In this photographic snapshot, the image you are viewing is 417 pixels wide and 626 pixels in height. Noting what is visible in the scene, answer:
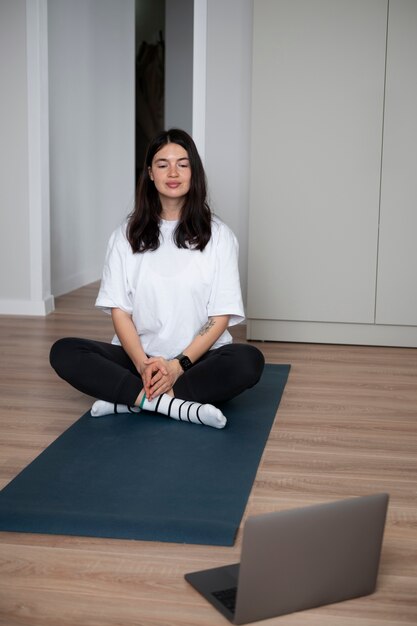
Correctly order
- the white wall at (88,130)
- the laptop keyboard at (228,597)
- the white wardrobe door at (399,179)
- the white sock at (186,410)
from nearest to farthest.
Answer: the laptop keyboard at (228,597) → the white sock at (186,410) → the white wardrobe door at (399,179) → the white wall at (88,130)

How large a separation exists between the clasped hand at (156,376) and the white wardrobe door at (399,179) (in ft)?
5.45

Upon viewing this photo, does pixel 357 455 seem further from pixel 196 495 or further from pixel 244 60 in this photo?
pixel 244 60

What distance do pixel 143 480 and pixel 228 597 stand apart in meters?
0.67

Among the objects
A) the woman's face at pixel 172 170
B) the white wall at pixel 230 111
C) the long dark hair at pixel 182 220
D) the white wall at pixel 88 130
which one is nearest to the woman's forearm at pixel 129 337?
the long dark hair at pixel 182 220

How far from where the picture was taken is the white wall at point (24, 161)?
4750 mm

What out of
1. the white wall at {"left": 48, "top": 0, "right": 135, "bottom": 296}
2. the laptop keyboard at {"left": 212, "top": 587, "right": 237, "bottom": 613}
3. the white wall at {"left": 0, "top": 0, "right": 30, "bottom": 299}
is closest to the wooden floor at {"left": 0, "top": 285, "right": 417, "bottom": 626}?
the laptop keyboard at {"left": 212, "top": 587, "right": 237, "bottom": 613}

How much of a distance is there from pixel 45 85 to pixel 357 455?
3.13 metres

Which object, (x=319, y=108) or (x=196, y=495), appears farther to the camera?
(x=319, y=108)

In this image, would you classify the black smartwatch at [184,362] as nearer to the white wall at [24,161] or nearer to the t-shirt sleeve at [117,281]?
the t-shirt sleeve at [117,281]

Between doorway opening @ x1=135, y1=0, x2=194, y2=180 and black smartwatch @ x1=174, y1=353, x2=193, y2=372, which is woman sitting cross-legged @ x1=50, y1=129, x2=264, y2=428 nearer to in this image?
black smartwatch @ x1=174, y1=353, x2=193, y2=372

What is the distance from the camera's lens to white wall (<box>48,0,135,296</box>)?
218 inches

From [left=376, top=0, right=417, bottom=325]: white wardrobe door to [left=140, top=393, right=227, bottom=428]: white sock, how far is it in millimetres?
1655

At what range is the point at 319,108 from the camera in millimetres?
4055

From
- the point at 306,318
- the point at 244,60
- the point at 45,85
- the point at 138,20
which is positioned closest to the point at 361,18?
the point at 244,60
